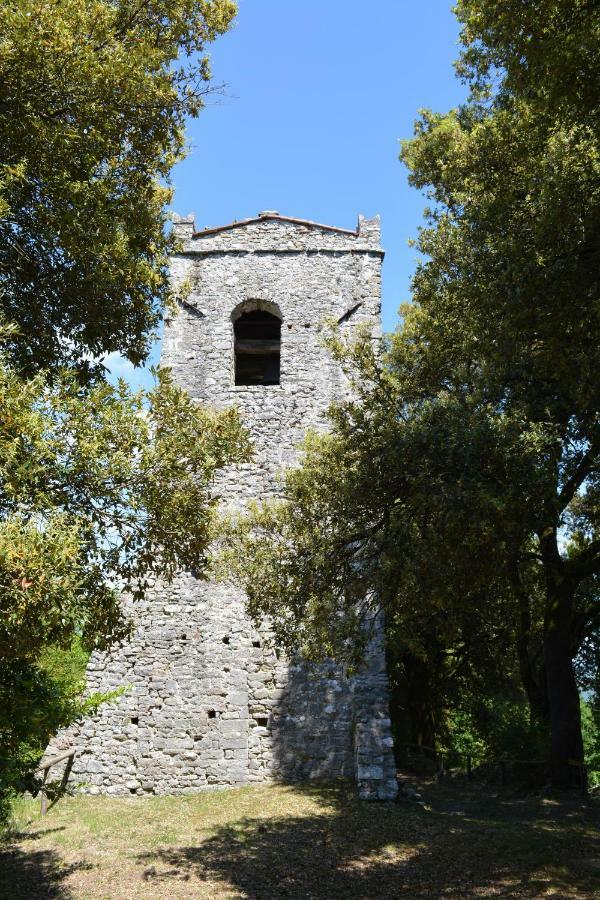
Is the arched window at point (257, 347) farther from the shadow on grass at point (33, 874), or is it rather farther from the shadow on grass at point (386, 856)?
the shadow on grass at point (33, 874)

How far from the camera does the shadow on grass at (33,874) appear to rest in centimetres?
666

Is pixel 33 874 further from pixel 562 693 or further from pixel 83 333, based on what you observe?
pixel 562 693

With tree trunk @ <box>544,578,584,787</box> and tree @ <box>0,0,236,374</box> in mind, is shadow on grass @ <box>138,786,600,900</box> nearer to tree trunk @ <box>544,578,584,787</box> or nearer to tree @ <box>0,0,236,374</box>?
tree trunk @ <box>544,578,584,787</box>

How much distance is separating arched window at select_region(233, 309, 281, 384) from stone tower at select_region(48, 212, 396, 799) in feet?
0.22

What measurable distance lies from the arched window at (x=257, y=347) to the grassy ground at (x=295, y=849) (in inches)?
330

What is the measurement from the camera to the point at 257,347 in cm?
1470

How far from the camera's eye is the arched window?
14758mm

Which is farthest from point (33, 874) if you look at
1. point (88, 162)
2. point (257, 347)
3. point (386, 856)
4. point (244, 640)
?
point (257, 347)

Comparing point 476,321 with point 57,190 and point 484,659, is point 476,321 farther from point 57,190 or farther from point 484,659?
point 484,659

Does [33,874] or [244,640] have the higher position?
[244,640]

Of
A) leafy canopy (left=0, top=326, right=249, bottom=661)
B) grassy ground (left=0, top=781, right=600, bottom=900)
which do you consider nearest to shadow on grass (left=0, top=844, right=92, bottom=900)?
grassy ground (left=0, top=781, right=600, bottom=900)

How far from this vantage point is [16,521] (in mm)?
4633

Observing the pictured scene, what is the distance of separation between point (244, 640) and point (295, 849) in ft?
14.2

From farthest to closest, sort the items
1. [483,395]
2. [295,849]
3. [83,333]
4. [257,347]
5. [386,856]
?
[257,347]
[483,395]
[295,849]
[386,856]
[83,333]
